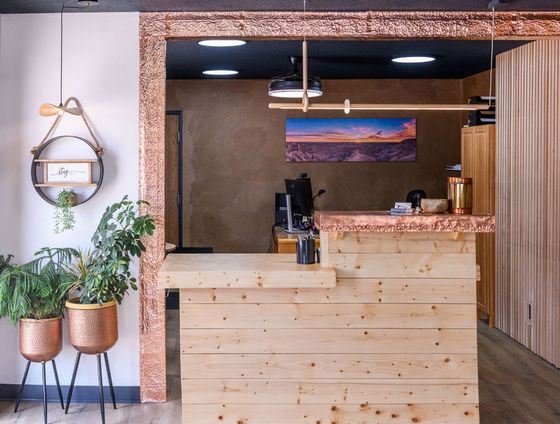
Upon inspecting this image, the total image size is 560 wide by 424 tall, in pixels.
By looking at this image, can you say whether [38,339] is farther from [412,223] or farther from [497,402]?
[497,402]

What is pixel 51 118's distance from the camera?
4930 millimetres

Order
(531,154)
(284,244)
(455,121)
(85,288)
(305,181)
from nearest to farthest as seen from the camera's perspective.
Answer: (85,288) → (531,154) → (284,244) → (305,181) → (455,121)

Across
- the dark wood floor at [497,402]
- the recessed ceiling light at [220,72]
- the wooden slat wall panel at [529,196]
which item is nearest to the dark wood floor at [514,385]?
the dark wood floor at [497,402]

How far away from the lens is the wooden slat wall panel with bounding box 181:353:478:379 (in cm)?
431

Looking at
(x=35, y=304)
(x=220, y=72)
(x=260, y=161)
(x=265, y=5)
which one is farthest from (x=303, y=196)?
(x=35, y=304)

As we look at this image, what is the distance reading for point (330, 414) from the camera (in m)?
4.33

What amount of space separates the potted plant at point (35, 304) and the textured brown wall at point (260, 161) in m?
4.89

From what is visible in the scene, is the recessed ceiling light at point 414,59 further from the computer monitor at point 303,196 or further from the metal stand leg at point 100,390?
the metal stand leg at point 100,390

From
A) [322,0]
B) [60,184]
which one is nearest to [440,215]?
[322,0]

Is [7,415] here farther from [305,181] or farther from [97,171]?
[305,181]

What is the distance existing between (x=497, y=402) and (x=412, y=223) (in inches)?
64.6

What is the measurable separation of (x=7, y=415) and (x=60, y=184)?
1.52 m

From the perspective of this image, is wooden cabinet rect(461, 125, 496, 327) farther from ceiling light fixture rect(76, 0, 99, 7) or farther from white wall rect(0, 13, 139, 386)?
ceiling light fixture rect(76, 0, 99, 7)

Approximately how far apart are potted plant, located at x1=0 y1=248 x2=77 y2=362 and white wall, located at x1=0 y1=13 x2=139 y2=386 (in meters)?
0.33
